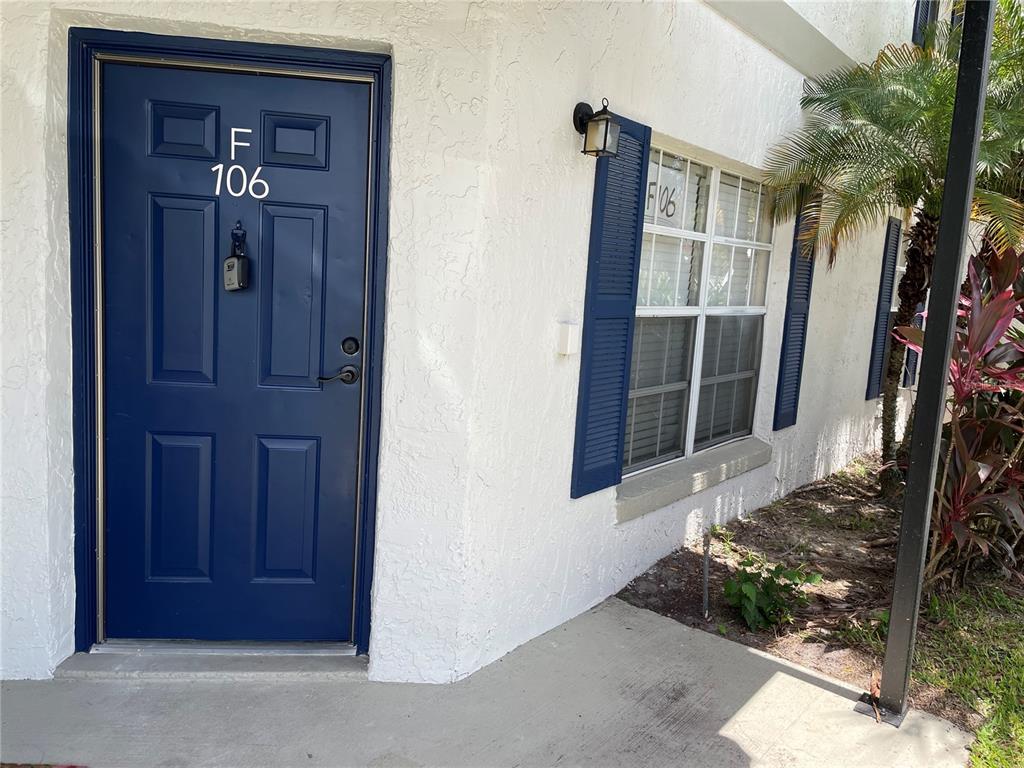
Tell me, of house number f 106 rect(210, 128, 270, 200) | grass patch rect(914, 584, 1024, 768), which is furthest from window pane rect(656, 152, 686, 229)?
grass patch rect(914, 584, 1024, 768)

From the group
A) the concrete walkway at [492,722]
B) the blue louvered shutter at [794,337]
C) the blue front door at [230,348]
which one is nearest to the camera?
the concrete walkway at [492,722]

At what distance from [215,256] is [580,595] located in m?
2.32

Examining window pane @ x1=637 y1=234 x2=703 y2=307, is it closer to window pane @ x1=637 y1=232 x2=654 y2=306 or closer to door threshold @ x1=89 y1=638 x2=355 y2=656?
window pane @ x1=637 y1=232 x2=654 y2=306

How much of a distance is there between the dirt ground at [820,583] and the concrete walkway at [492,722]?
0.24m

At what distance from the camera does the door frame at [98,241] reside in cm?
288

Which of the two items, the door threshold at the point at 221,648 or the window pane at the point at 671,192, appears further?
the window pane at the point at 671,192

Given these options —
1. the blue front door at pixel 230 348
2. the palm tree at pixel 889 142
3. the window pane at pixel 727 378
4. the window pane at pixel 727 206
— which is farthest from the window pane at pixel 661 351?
the blue front door at pixel 230 348

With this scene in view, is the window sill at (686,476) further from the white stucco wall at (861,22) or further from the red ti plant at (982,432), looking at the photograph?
the white stucco wall at (861,22)

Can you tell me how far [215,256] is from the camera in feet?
9.98

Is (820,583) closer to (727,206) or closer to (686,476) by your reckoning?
(686,476)

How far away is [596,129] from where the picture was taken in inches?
131

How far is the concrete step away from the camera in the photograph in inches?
119

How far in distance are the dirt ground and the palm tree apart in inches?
79.5

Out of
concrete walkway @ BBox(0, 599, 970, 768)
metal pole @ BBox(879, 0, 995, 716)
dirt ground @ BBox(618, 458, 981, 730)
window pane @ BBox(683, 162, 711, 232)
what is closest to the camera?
concrete walkway @ BBox(0, 599, 970, 768)
